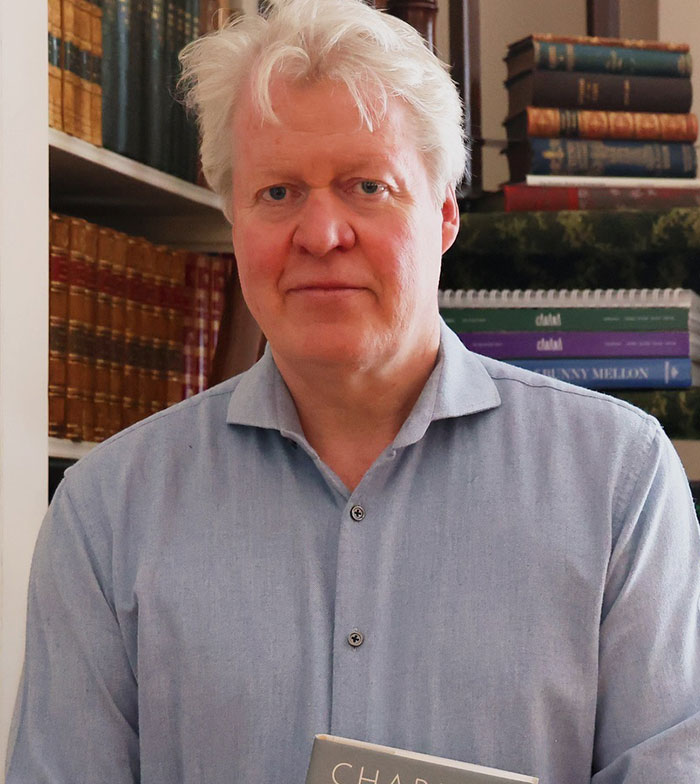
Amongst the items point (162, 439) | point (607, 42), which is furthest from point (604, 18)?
point (162, 439)

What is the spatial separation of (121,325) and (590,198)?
2.29ft

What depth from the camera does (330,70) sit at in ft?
3.66

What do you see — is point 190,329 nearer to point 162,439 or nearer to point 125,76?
point 125,76

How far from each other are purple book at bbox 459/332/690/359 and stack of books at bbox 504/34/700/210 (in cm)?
19

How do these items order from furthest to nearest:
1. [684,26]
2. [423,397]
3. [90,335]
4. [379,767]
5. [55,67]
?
[684,26], [90,335], [55,67], [423,397], [379,767]

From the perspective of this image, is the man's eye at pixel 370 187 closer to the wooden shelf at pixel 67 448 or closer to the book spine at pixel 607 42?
the wooden shelf at pixel 67 448

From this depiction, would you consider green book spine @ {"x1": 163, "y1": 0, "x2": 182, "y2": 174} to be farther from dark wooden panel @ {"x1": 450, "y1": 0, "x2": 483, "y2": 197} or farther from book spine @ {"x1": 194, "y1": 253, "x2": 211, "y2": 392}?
dark wooden panel @ {"x1": 450, "y1": 0, "x2": 483, "y2": 197}

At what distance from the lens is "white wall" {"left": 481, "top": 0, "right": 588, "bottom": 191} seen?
88.0 inches

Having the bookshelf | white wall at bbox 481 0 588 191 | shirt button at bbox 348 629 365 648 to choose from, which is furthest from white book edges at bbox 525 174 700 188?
shirt button at bbox 348 629 365 648

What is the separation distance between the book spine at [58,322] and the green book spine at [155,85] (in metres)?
0.21

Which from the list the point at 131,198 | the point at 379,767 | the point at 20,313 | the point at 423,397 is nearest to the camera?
the point at 379,767

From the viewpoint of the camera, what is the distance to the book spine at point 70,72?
152 cm

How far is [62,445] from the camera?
1535mm

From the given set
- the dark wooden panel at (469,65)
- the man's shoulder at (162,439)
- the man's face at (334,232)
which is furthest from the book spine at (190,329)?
the man's face at (334,232)
